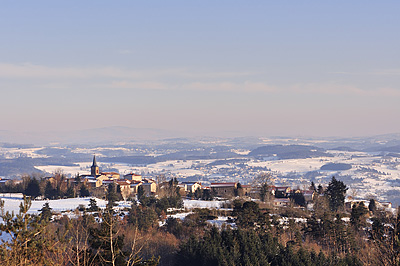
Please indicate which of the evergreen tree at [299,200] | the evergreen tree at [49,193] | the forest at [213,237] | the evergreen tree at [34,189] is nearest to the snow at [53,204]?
the evergreen tree at [34,189]

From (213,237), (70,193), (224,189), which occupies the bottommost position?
(224,189)

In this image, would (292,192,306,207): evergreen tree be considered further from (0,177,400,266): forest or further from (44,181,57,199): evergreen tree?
(44,181,57,199): evergreen tree

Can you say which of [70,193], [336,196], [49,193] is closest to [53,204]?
[49,193]

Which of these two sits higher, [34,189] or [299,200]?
[34,189]

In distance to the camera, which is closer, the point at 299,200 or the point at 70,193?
the point at 70,193

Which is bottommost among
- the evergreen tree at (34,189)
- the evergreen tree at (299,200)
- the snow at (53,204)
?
the evergreen tree at (299,200)

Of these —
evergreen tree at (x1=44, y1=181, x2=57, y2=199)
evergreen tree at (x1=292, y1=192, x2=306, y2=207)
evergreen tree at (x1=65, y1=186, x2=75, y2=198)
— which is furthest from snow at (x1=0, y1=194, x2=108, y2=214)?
evergreen tree at (x1=292, y1=192, x2=306, y2=207)

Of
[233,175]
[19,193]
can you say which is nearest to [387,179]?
[233,175]

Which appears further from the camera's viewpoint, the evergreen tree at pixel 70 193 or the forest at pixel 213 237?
the evergreen tree at pixel 70 193

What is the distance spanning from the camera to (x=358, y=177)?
184m

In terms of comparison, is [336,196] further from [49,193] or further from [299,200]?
[49,193]

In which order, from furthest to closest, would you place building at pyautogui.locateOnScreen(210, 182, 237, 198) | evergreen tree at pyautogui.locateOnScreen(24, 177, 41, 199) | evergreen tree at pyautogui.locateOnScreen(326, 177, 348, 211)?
building at pyautogui.locateOnScreen(210, 182, 237, 198), evergreen tree at pyautogui.locateOnScreen(24, 177, 41, 199), evergreen tree at pyautogui.locateOnScreen(326, 177, 348, 211)

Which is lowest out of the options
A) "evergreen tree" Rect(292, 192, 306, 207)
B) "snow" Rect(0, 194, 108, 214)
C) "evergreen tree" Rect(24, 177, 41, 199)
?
"evergreen tree" Rect(292, 192, 306, 207)

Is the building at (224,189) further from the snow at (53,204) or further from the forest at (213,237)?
the snow at (53,204)
